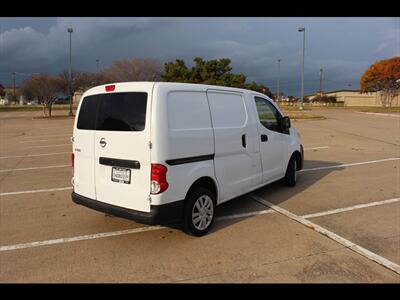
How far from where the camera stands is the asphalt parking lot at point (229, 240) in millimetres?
3277

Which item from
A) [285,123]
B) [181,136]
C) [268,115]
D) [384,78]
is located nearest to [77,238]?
[181,136]

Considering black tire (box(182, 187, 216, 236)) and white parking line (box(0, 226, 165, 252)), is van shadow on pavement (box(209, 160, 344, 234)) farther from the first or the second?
white parking line (box(0, 226, 165, 252))

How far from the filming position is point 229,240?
4.05 metres

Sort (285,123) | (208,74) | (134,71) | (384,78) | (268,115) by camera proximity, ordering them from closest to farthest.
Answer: (268,115) → (285,123) → (208,74) → (134,71) → (384,78)

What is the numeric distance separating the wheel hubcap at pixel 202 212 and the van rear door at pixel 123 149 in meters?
0.72

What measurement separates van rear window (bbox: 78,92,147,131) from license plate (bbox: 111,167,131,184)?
48 centimetres

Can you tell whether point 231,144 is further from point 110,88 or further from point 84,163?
point 84,163

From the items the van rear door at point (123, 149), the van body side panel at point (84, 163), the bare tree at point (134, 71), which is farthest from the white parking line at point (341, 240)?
the bare tree at point (134, 71)

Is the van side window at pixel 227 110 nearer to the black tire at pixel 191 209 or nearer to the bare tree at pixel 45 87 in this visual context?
the black tire at pixel 191 209

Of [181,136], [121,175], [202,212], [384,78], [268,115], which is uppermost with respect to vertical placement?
[384,78]

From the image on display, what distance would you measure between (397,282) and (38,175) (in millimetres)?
7322

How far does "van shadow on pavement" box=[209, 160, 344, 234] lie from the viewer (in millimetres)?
4799

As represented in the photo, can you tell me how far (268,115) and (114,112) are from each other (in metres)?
2.82

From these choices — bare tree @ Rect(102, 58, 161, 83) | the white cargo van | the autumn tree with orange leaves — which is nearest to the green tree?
bare tree @ Rect(102, 58, 161, 83)
